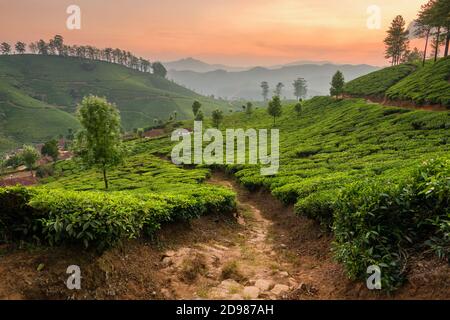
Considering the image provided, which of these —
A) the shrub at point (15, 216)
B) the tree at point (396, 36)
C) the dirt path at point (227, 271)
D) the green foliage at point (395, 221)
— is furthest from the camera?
the tree at point (396, 36)

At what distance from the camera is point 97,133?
2608cm

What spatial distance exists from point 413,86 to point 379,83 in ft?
64.5

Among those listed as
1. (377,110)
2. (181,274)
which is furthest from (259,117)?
(181,274)

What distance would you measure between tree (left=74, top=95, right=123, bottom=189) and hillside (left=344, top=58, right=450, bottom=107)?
119 ft

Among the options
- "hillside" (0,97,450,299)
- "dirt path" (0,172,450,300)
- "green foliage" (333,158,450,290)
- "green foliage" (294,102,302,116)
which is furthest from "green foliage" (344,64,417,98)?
"green foliage" (333,158,450,290)

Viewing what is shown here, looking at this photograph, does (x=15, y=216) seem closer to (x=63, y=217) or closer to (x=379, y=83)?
(x=63, y=217)

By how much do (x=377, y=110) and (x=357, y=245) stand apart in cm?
4391

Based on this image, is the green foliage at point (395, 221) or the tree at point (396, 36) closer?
the green foliage at point (395, 221)

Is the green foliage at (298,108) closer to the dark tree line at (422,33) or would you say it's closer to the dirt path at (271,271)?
the dark tree line at (422,33)

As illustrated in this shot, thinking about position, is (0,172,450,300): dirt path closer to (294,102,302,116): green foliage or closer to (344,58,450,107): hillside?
(344,58,450,107): hillside

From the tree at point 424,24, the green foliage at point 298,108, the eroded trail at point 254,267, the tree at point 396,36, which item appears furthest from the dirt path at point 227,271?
the tree at point 396,36

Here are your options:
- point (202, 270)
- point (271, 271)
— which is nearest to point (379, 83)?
point (271, 271)

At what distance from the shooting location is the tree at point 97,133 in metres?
25.7

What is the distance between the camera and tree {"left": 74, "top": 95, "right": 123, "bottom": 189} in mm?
25703
